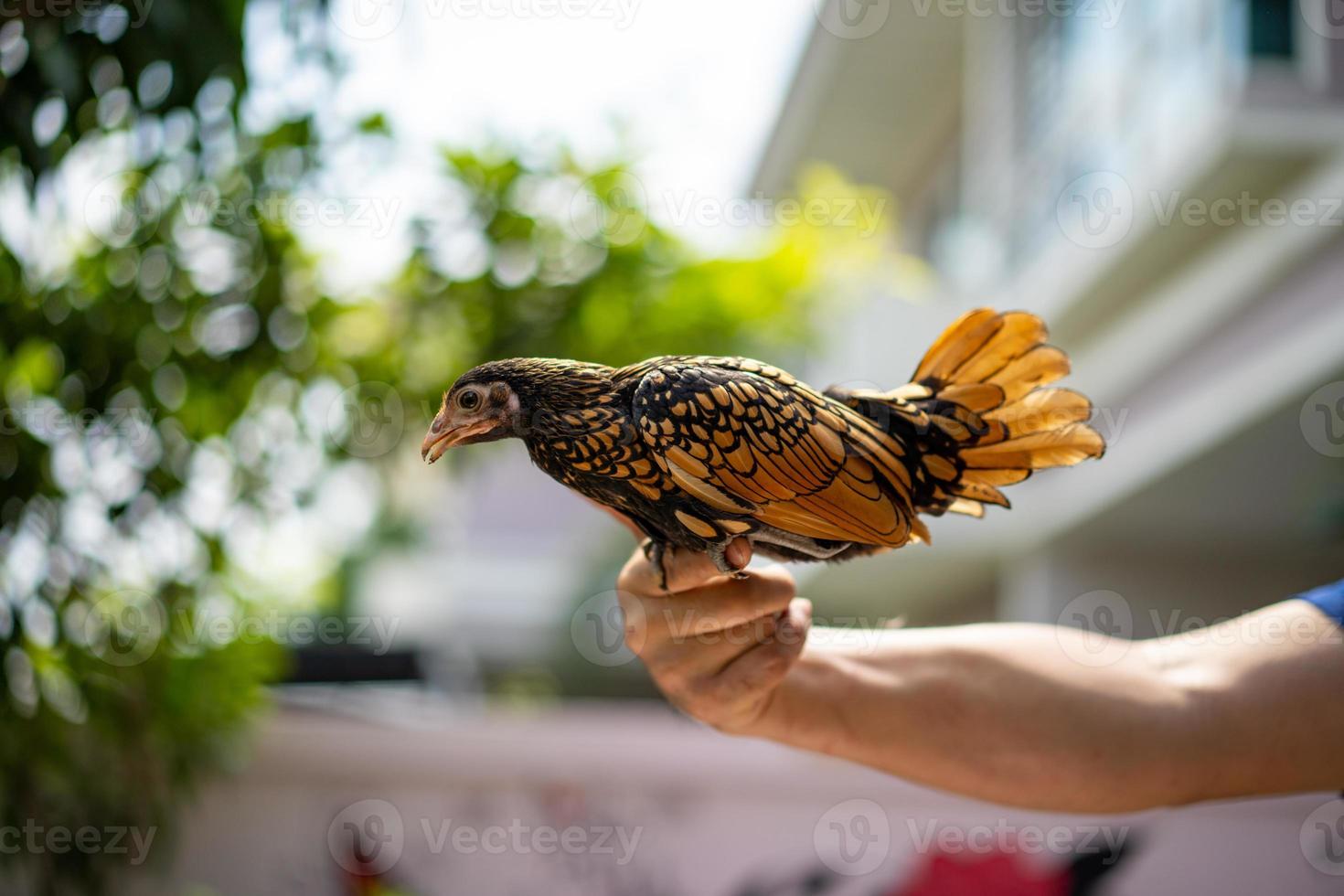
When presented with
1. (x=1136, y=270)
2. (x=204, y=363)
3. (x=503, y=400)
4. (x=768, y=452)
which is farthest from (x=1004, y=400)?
(x=1136, y=270)

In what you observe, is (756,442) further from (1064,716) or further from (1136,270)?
(1136,270)

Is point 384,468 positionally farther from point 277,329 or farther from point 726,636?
point 726,636

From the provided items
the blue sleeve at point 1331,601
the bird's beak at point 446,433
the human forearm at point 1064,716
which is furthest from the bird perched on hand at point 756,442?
the blue sleeve at point 1331,601

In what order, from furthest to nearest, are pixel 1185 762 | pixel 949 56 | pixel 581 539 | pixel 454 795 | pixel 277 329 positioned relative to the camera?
pixel 581 539, pixel 949 56, pixel 454 795, pixel 277 329, pixel 1185 762

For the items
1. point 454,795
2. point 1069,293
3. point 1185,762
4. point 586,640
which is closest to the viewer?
point 1185,762

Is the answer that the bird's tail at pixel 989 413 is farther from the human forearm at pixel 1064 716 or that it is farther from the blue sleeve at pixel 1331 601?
the blue sleeve at pixel 1331 601

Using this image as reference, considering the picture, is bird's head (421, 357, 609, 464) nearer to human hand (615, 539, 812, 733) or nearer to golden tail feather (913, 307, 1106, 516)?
human hand (615, 539, 812, 733)

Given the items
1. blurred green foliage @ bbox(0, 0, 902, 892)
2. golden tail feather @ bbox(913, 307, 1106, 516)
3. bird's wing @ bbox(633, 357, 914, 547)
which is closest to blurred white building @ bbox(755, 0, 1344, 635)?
blurred green foliage @ bbox(0, 0, 902, 892)

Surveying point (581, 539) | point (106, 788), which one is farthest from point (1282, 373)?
point (581, 539)
